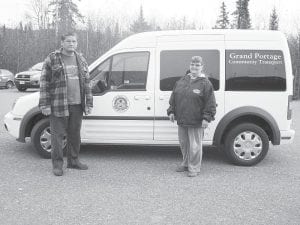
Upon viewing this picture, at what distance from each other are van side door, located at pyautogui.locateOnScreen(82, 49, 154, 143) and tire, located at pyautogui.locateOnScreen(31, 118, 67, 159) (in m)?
0.62

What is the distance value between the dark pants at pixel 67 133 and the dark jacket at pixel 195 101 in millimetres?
1492

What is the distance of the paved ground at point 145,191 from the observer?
14.7ft

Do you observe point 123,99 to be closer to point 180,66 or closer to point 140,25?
point 180,66

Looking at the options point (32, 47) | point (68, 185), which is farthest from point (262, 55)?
point (32, 47)

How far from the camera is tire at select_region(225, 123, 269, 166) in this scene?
263 inches

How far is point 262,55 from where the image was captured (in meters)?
6.64

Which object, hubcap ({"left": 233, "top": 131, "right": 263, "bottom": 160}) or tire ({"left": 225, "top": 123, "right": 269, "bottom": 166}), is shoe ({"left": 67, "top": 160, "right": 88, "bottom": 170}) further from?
hubcap ({"left": 233, "top": 131, "right": 263, "bottom": 160})

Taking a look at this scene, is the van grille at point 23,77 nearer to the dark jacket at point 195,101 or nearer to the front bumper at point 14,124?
the front bumper at point 14,124

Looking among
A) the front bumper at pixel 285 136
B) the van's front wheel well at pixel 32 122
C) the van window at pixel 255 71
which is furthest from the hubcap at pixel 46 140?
the front bumper at pixel 285 136

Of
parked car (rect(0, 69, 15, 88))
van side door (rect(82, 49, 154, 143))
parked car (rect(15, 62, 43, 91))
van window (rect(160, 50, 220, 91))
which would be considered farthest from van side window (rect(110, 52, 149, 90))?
parked car (rect(0, 69, 15, 88))

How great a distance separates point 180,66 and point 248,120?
4.54ft

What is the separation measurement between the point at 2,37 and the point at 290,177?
95.3 ft

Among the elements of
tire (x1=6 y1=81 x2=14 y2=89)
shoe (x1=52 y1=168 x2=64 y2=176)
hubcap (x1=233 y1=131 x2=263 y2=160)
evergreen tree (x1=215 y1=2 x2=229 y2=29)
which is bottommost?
shoe (x1=52 y1=168 x2=64 y2=176)

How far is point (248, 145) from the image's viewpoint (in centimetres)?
671
